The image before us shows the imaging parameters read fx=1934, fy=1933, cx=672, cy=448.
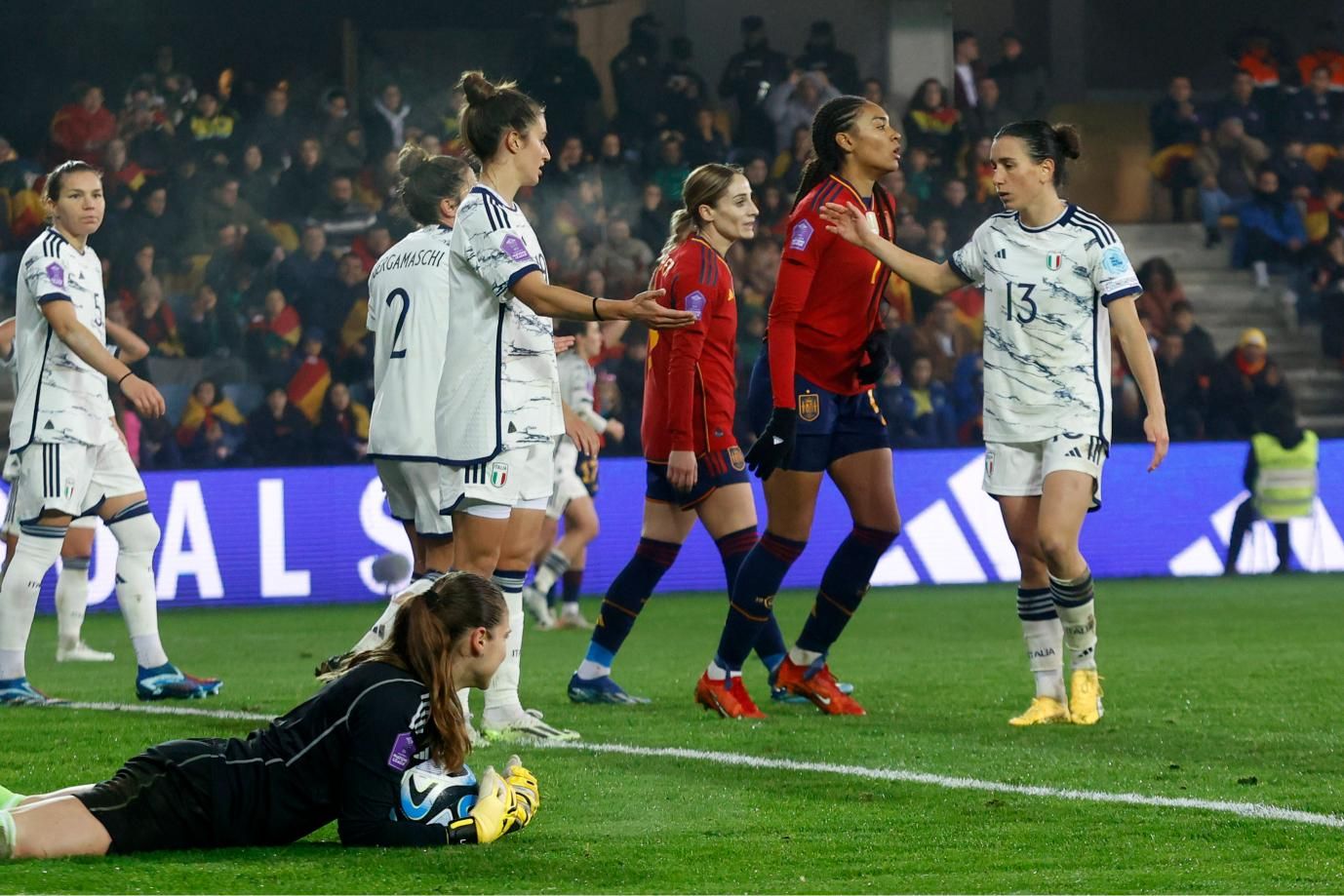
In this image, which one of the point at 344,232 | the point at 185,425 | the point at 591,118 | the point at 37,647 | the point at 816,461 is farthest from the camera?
the point at 591,118

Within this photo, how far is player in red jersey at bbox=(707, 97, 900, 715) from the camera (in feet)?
22.8

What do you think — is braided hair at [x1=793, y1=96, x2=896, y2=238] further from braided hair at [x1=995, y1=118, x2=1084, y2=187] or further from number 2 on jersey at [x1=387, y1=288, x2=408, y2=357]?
number 2 on jersey at [x1=387, y1=288, x2=408, y2=357]

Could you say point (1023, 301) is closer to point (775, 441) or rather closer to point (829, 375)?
point (829, 375)

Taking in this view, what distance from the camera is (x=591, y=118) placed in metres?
20.0

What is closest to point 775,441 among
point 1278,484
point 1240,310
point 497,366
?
point 497,366

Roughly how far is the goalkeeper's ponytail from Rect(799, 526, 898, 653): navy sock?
2.81 meters

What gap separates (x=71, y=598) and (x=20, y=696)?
2.52 metres

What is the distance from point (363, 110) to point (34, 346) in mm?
12340

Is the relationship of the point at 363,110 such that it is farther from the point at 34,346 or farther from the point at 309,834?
the point at 309,834

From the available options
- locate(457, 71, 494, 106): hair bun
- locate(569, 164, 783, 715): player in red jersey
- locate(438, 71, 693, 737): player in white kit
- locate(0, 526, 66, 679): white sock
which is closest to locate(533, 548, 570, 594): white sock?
locate(569, 164, 783, 715): player in red jersey

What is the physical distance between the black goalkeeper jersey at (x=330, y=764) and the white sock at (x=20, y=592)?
3.64 metres

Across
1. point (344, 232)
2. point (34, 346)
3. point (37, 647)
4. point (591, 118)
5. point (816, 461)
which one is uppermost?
point (591, 118)

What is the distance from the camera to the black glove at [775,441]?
6816 mm

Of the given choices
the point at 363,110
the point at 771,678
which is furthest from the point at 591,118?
the point at 771,678
